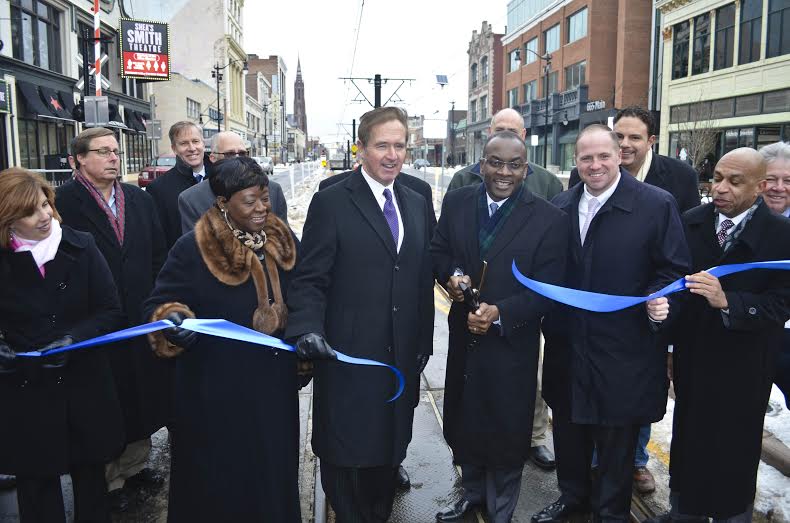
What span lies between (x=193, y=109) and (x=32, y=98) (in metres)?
33.0

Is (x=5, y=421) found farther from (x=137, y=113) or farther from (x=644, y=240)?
(x=137, y=113)

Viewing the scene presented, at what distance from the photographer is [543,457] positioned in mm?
4426

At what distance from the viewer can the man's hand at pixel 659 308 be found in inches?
123

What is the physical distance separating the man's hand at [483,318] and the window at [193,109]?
55171 mm

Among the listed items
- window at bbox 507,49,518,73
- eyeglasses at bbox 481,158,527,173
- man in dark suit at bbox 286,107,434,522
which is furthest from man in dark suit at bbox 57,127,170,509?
window at bbox 507,49,518,73

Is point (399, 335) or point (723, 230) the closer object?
point (399, 335)

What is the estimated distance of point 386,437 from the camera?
128 inches

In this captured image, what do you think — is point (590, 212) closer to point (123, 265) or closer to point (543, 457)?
point (543, 457)

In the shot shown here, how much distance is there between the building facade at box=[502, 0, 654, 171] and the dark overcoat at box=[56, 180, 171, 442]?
34357 mm

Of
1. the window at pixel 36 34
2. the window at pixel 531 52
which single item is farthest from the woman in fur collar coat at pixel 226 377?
the window at pixel 531 52

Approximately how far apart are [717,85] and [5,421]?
34.9 metres

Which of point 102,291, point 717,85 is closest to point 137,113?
point 717,85

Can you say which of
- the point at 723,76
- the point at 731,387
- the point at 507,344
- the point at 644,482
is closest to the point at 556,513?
the point at 644,482

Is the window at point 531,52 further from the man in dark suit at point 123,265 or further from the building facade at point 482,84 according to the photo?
the man in dark suit at point 123,265
